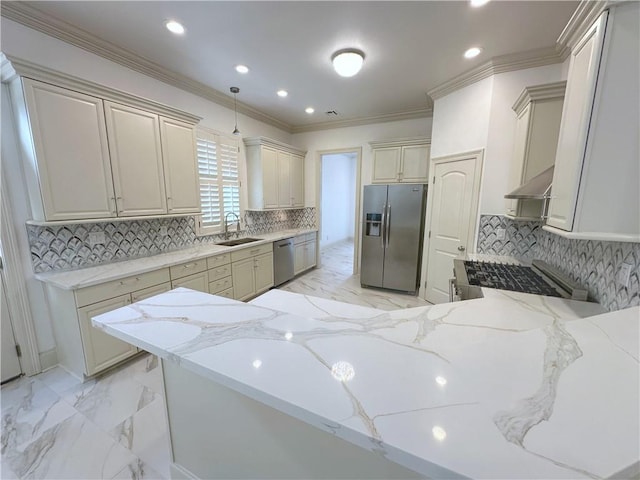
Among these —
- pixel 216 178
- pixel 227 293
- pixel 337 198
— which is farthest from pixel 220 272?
pixel 337 198

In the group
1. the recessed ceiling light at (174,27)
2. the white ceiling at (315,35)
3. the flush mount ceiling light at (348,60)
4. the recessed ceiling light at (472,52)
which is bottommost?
the flush mount ceiling light at (348,60)

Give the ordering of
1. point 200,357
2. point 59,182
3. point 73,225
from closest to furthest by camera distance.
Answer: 1. point 200,357
2. point 59,182
3. point 73,225

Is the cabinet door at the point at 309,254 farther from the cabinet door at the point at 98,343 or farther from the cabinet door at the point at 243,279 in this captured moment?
the cabinet door at the point at 98,343

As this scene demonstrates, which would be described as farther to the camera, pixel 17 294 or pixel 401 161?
pixel 401 161

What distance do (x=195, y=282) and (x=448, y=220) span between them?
3198 millimetres

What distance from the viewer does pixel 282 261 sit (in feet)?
14.3

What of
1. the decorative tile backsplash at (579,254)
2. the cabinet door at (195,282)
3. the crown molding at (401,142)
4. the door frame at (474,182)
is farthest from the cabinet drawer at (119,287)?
the crown molding at (401,142)

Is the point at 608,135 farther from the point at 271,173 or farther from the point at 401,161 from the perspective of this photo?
the point at 271,173

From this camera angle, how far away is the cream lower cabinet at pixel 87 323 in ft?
6.66

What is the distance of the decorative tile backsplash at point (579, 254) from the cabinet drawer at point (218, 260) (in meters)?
3.06

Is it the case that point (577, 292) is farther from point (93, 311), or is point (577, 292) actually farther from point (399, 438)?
point (93, 311)

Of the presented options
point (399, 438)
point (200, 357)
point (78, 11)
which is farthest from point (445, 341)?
point (78, 11)

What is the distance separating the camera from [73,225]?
229 cm

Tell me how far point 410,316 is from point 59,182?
266cm
